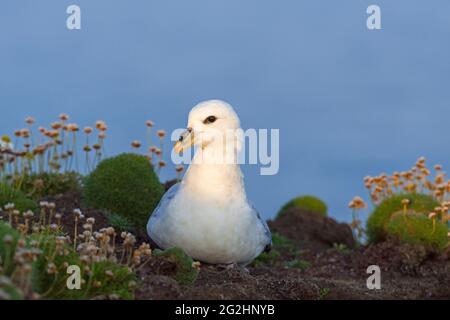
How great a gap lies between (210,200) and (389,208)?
6.79 meters

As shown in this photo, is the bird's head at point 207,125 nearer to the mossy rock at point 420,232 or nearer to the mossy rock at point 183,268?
the mossy rock at point 183,268

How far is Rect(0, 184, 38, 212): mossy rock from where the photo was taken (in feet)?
38.7

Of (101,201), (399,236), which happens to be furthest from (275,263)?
(101,201)

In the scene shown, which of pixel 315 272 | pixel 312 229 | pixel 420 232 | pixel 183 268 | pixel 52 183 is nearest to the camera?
pixel 183 268

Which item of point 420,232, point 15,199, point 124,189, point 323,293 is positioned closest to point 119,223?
point 124,189

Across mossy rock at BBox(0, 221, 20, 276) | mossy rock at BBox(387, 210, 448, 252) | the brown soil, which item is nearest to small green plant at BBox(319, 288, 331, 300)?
the brown soil

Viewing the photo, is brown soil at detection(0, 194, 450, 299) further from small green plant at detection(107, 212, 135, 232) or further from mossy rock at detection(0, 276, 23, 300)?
mossy rock at detection(0, 276, 23, 300)

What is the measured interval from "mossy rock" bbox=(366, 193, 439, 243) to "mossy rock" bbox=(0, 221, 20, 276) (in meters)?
8.84

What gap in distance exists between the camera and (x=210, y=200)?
852 cm

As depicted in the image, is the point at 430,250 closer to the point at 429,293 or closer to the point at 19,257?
the point at 429,293

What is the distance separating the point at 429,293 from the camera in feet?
29.8

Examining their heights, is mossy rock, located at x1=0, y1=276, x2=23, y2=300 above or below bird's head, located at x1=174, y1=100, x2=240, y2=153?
below

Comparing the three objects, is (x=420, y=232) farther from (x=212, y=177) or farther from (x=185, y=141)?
(x=185, y=141)

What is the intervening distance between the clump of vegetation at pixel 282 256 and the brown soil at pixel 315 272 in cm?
9
